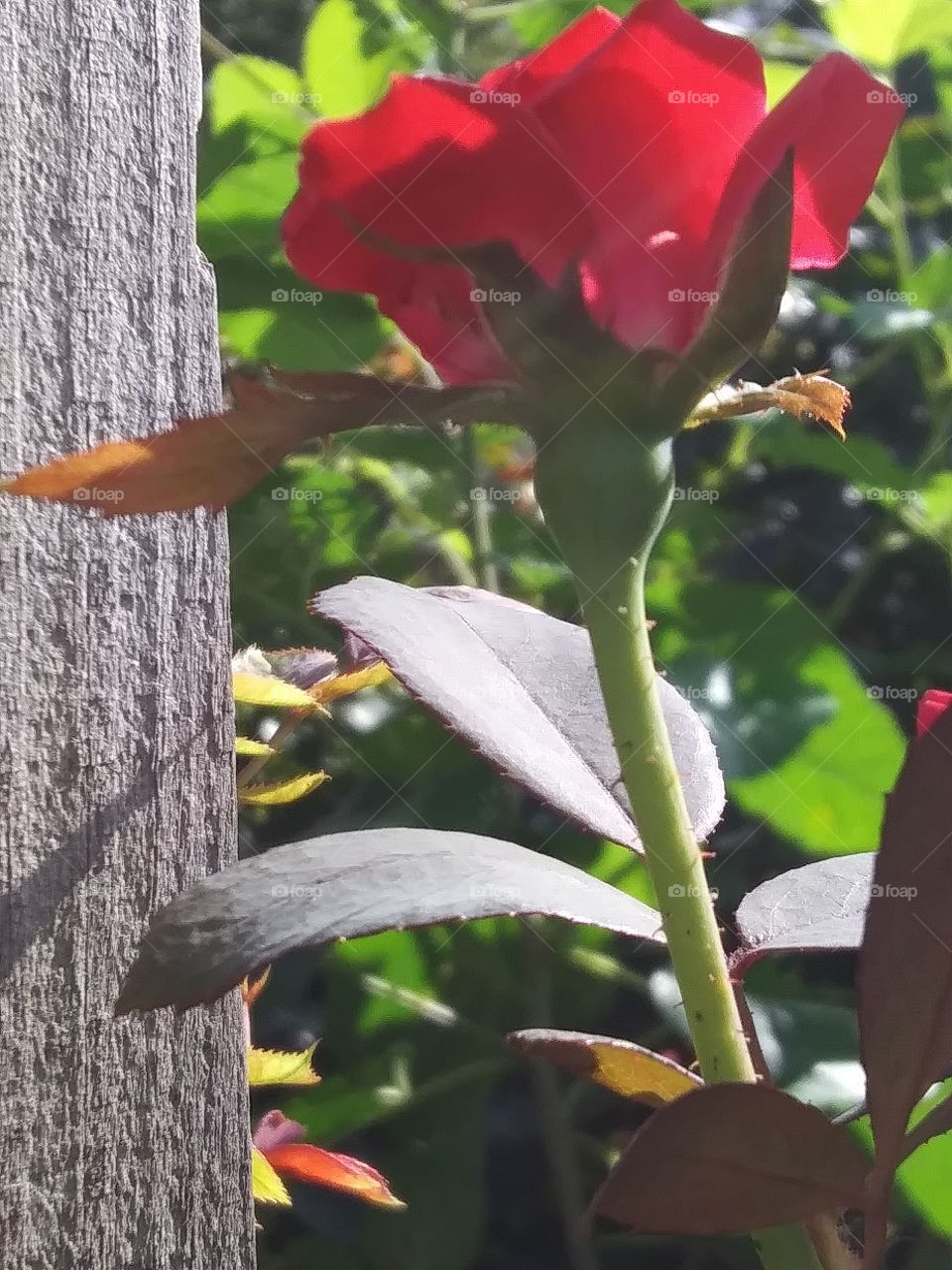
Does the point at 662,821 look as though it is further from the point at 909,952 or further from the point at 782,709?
the point at 782,709

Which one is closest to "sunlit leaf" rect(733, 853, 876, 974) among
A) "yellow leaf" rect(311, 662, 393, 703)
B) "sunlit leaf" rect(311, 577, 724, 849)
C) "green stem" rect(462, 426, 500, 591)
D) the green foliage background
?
"sunlit leaf" rect(311, 577, 724, 849)

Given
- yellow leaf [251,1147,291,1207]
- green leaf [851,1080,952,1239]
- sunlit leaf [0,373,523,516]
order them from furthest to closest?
green leaf [851,1080,952,1239] → yellow leaf [251,1147,291,1207] → sunlit leaf [0,373,523,516]

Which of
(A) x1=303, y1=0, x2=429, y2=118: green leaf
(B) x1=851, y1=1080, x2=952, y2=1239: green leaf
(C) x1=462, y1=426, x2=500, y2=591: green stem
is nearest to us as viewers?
(B) x1=851, y1=1080, x2=952, y2=1239: green leaf

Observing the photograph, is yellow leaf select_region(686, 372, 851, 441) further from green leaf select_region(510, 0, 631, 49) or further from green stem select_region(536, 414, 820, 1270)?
green leaf select_region(510, 0, 631, 49)

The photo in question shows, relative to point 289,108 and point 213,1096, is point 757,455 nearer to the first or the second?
point 289,108

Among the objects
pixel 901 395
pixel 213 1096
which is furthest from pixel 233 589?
pixel 901 395
